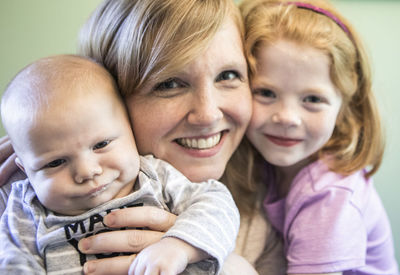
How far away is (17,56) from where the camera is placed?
4.43ft

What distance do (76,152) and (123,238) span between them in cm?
A: 20

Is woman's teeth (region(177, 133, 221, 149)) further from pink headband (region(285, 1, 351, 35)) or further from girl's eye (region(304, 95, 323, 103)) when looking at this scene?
pink headband (region(285, 1, 351, 35))

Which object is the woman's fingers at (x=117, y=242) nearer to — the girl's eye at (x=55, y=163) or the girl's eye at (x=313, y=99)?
the girl's eye at (x=55, y=163)

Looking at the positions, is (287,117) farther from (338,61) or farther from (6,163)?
(6,163)

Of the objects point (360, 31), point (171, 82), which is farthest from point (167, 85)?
point (360, 31)

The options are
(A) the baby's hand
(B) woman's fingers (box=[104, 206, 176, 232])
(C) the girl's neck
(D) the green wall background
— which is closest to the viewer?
(A) the baby's hand

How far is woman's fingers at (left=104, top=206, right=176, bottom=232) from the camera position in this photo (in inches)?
29.8

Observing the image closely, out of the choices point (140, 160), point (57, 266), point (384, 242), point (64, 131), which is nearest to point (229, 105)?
point (140, 160)

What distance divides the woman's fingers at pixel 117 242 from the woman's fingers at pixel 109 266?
0.06ft

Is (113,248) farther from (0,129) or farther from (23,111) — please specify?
(0,129)

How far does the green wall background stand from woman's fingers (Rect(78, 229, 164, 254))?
0.83 metres

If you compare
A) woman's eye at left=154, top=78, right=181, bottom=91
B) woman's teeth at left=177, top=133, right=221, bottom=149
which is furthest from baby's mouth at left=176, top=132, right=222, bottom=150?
woman's eye at left=154, top=78, right=181, bottom=91

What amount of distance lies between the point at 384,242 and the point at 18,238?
1066 mm

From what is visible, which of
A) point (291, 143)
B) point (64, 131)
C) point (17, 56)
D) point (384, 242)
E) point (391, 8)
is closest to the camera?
point (64, 131)
